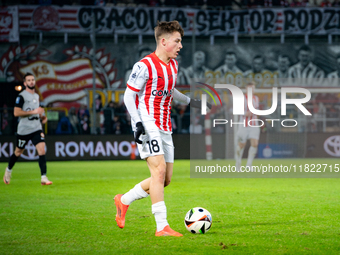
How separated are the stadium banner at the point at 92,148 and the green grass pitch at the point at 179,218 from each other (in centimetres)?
709

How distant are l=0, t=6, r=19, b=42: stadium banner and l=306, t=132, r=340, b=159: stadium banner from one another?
1632 centimetres

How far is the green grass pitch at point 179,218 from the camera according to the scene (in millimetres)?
4368

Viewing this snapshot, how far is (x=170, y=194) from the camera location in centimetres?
848

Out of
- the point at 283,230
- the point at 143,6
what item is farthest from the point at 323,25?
the point at 283,230

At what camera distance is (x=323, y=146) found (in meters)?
17.9

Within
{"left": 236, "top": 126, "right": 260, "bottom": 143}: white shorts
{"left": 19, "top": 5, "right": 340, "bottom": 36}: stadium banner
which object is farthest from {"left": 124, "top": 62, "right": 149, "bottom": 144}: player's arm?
{"left": 19, "top": 5, "right": 340, "bottom": 36}: stadium banner

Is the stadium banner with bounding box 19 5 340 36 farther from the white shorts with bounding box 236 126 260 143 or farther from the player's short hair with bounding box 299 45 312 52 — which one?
the white shorts with bounding box 236 126 260 143

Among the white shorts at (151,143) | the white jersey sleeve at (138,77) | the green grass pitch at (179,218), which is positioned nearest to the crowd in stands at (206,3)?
the green grass pitch at (179,218)

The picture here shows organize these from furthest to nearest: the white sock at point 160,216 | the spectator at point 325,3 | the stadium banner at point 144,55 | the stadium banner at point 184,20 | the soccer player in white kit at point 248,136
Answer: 1. the stadium banner at point 144,55
2. the spectator at point 325,3
3. the stadium banner at point 184,20
4. the soccer player in white kit at point 248,136
5. the white sock at point 160,216

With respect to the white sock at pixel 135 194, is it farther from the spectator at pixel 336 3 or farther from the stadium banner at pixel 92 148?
the spectator at pixel 336 3

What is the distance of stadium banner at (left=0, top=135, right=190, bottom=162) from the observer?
17.7m

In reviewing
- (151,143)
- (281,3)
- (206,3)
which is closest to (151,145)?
(151,143)

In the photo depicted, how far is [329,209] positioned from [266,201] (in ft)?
3.73

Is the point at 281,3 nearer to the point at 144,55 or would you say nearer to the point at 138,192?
the point at 144,55
